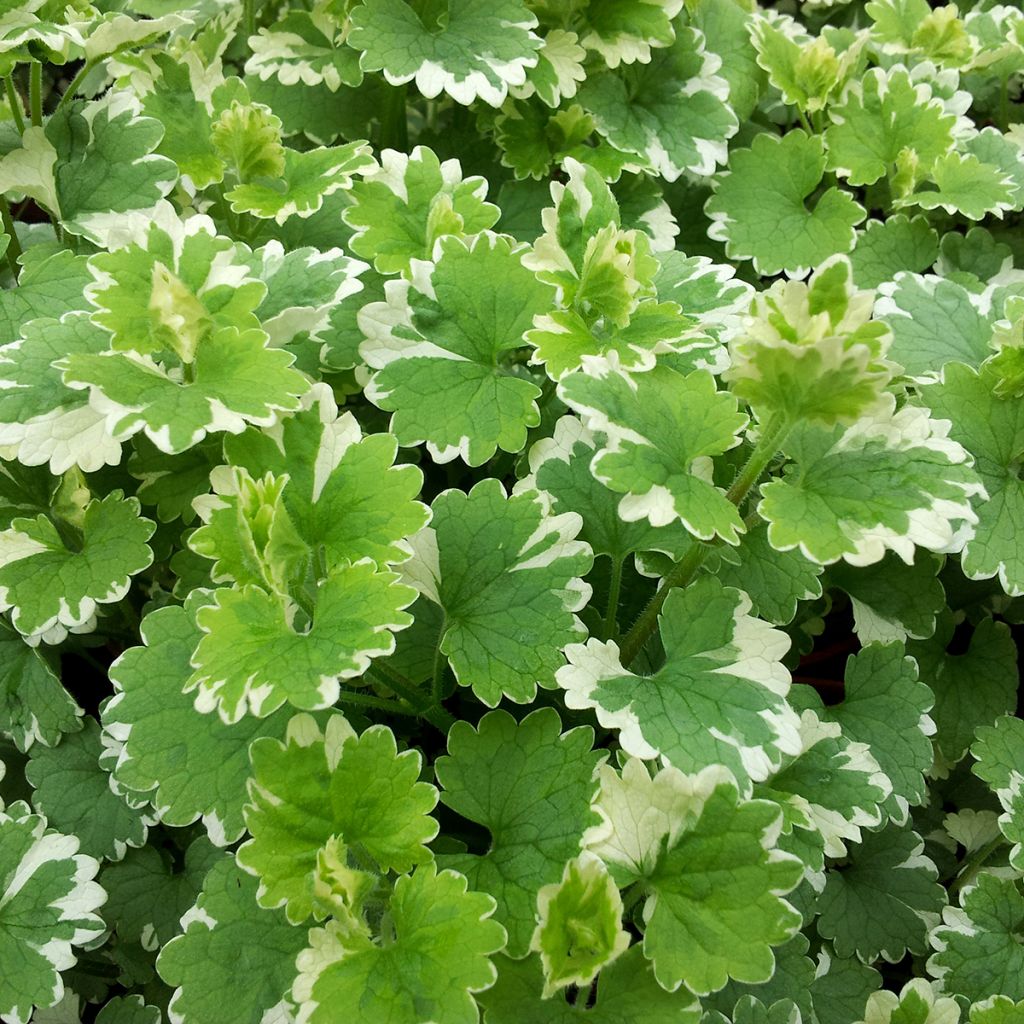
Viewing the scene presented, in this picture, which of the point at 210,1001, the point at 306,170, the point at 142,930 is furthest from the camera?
the point at 306,170

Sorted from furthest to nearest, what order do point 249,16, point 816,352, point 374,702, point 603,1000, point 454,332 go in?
point 249,16, point 454,332, point 374,702, point 603,1000, point 816,352

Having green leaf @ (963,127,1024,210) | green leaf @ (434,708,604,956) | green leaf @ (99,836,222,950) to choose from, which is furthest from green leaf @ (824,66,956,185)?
green leaf @ (99,836,222,950)

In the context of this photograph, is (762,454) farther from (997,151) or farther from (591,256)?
(997,151)

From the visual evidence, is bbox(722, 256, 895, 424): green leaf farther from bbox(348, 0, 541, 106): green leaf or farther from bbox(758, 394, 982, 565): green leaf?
bbox(348, 0, 541, 106): green leaf

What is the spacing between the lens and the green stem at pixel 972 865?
144 cm

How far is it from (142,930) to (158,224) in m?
0.90

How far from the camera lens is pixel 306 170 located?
1502mm

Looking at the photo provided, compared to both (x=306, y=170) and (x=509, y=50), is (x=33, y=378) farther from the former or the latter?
(x=509, y=50)

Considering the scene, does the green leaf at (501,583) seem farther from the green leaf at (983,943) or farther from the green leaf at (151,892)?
the green leaf at (983,943)

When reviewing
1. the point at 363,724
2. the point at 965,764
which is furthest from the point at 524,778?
the point at 965,764

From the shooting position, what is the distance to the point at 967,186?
1.74m

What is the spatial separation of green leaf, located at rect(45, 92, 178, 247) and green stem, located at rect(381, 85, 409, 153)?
467 mm

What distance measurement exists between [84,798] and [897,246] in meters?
1.58

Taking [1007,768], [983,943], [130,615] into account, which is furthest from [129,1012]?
[1007,768]
